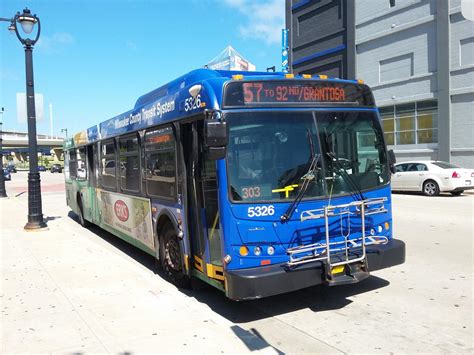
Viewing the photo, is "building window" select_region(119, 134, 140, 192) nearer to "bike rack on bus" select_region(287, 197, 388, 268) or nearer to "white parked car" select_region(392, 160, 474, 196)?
"bike rack on bus" select_region(287, 197, 388, 268)

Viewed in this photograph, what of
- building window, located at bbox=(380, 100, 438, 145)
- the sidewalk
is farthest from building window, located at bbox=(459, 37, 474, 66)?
the sidewalk

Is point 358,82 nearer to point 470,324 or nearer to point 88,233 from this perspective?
point 470,324

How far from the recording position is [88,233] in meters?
11.5

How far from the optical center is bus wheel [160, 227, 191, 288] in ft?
19.9

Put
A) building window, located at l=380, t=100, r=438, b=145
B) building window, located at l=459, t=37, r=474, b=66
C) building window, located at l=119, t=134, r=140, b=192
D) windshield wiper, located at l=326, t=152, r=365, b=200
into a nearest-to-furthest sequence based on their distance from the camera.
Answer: windshield wiper, located at l=326, t=152, r=365, b=200
building window, located at l=119, t=134, r=140, b=192
building window, located at l=459, t=37, r=474, b=66
building window, located at l=380, t=100, r=438, b=145

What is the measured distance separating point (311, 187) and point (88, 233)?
8106 mm

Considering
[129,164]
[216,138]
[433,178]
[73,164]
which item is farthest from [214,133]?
[433,178]

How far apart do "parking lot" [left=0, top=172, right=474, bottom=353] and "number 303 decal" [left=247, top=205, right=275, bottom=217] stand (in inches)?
46.9

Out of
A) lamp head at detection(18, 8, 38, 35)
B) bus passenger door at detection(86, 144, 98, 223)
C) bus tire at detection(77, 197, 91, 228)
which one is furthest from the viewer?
bus tire at detection(77, 197, 91, 228)

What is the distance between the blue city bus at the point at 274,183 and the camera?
15.3 ft

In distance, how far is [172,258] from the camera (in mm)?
6312

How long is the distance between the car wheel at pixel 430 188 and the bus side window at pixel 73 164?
13124mm

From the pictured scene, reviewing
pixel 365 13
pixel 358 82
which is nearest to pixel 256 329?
pixel 358 82

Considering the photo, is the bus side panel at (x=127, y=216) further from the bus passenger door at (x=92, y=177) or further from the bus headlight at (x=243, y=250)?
the bus headlight at (x=243, y=250)
